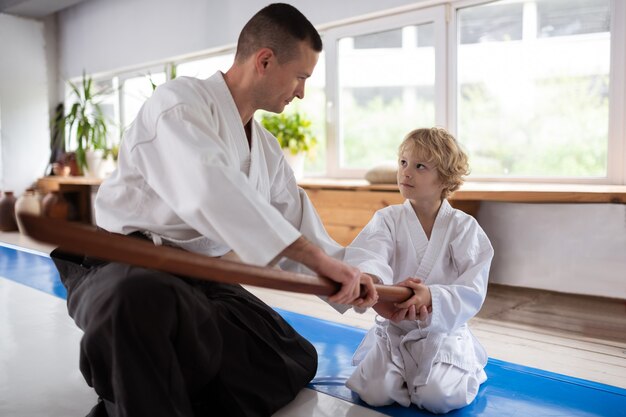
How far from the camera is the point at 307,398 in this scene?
69.6 inches

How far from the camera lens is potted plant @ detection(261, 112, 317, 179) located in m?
4.15

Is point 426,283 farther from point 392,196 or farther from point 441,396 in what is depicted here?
point 392,196

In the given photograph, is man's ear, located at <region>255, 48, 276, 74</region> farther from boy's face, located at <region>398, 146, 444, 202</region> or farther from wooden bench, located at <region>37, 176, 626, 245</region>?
wooden bench, located at <region>37, 176, 626, 245</region>

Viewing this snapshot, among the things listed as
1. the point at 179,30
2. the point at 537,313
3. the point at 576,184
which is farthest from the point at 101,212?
the point at 179,30

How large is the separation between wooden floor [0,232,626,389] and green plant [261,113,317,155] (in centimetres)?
125

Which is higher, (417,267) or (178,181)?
(178,181)

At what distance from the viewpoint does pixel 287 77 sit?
1668 mm

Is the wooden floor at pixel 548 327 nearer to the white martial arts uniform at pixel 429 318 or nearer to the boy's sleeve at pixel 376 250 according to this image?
the white martial arts uniform at pixel 429 318

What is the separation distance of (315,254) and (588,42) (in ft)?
8.31

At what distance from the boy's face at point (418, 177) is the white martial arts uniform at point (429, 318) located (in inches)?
2.4

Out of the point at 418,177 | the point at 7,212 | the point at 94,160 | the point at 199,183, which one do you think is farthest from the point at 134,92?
the point at 199,183

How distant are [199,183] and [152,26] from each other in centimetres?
475

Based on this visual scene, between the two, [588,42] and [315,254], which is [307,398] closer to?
[315,254]

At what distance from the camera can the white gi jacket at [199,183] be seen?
1.31 meters
